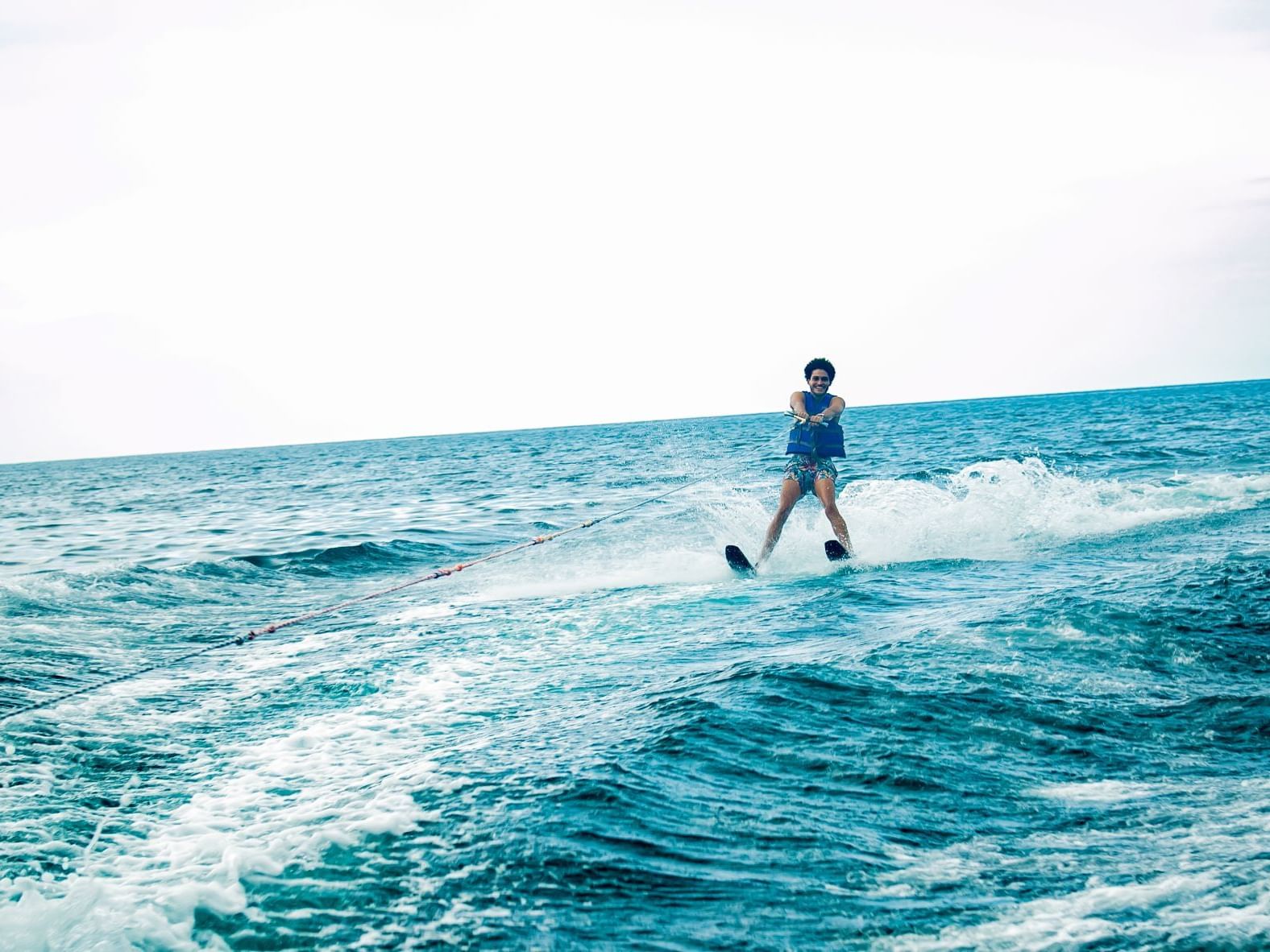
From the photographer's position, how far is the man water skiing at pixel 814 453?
9.64 m

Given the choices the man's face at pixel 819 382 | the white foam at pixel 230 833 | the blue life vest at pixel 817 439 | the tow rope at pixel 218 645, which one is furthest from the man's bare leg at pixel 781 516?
the white foam at pixel 230 833

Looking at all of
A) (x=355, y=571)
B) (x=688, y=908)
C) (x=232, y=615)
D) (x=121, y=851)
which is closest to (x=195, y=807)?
(x=121, y=851)

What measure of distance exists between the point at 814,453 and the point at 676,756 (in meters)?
6.07

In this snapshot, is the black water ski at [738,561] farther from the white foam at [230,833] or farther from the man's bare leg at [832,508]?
the white foam at [230,833]

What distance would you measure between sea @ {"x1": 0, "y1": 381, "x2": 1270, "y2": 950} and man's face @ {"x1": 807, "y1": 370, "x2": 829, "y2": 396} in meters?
1.83

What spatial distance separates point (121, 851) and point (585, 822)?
1.83 metres

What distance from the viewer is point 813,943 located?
8.53 ft

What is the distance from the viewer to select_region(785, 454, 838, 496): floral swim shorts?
973 cm

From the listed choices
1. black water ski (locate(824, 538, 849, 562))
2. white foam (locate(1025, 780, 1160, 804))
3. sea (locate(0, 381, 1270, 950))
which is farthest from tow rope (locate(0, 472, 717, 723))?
white foam (locate(1025, 780, 1160, 804))

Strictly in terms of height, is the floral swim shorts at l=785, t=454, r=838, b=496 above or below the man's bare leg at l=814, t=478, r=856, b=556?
above

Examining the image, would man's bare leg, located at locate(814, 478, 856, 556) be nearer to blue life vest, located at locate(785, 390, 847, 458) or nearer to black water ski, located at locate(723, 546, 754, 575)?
blue life vest, located at locate(785, 390, 847, 458)

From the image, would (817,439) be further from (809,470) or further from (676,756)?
(676,756)

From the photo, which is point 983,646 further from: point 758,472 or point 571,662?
point 758,472

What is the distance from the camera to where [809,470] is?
32.1ft
